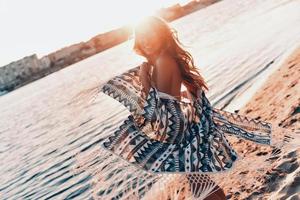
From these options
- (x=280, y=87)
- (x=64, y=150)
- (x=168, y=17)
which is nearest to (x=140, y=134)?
(x=280, y=87)

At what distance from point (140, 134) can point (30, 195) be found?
9208 mm

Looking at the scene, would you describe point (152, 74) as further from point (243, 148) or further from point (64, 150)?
point (64, 150)

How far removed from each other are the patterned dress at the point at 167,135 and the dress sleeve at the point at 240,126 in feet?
0.44

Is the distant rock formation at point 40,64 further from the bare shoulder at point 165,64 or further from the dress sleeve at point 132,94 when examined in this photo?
the bare shoulder at point 165,64

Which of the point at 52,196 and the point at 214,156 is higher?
the point at 214,156

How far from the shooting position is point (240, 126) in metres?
4.68

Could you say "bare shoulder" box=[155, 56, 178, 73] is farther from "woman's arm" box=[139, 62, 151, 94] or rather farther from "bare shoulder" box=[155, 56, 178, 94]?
"woman's arm" box=[139, 62, 151, 94]

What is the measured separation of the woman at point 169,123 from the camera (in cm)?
395

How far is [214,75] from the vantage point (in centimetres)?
2147

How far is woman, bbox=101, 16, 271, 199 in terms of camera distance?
3947mm

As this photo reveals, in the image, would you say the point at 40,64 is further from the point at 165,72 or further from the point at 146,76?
the point at 165,72

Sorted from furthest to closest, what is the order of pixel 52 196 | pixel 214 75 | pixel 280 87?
1. pixel 214 75
2. pixel 52 196
3. pixel 280 87

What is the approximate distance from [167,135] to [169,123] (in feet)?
0.37

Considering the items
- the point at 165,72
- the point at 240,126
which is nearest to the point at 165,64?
the point at 165,72
